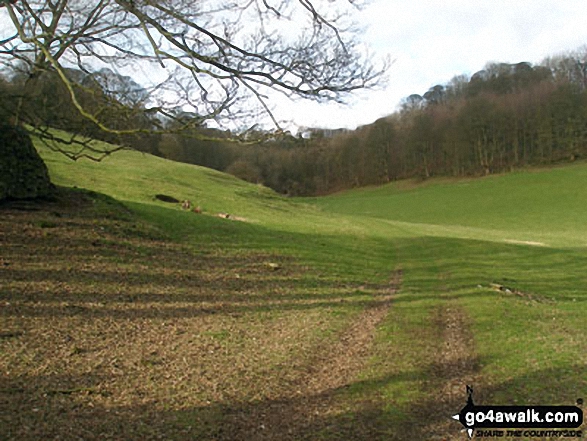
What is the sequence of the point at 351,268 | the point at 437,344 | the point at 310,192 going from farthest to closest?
1. the point at 310,192
2. the point at 351,268
3. the point at 437,344

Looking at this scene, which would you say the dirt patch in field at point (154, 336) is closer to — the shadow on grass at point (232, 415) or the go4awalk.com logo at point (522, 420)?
the shadow on grass at point (232, 415)

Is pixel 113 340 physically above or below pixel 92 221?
below

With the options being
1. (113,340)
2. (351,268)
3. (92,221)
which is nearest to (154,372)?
(113,340)

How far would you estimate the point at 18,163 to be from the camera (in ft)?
38.0

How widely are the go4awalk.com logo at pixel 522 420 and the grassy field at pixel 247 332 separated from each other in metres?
0.18

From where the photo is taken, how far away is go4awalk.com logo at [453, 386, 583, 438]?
4680mm

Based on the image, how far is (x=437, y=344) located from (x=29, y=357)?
5952 mm

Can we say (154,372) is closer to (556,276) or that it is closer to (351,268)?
(351,268)

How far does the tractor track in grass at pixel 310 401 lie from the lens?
4629 mm

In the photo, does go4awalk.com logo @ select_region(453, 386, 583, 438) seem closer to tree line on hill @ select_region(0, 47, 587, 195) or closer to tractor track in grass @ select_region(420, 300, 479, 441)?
tractor track in grass @ select_region(420, 300, 479, 441)

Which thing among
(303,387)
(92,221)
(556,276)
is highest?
(92,221)

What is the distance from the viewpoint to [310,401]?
535 centimetres

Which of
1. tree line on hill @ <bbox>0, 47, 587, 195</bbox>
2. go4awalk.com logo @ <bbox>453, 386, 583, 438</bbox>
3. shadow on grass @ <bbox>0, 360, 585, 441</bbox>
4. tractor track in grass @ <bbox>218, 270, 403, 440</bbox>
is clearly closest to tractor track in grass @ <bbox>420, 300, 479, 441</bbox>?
shadow on grass @ <bbox>0, 360, 585, 441</bbox>

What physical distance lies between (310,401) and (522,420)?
7.46 ft
